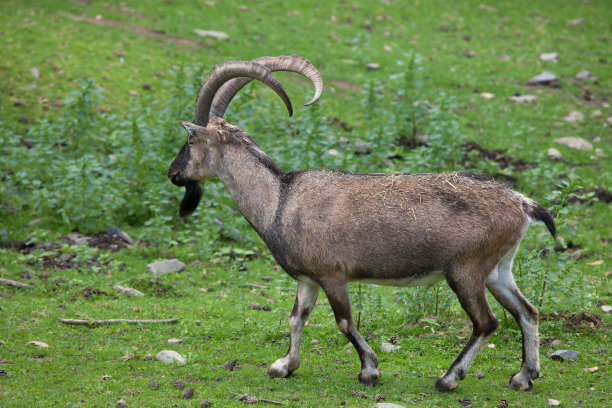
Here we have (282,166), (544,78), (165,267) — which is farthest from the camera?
(544,78)

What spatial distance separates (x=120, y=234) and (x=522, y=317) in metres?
7.56

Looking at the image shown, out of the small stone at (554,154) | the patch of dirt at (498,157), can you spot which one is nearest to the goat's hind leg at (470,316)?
the patch of dirt at (498,157)

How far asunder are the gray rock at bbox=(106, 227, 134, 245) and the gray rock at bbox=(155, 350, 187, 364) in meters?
4.70

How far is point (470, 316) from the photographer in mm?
7184

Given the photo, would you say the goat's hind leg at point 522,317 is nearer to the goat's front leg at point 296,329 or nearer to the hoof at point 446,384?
the hoof at point 446,384

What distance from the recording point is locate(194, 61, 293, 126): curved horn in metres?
Answer: 7.73

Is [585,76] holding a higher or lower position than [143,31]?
lower

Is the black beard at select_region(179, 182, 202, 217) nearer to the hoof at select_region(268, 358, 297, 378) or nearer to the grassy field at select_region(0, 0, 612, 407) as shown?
the grassy field at select_region(0, 0, 612, 407)

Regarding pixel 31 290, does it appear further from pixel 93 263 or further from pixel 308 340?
pixel 308 340

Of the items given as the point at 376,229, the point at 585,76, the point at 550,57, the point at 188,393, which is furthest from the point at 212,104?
the point at 550,57

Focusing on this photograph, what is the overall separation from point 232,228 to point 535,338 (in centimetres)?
637

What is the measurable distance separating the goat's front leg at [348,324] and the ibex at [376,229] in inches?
0.4

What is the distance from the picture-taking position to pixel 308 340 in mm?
9070

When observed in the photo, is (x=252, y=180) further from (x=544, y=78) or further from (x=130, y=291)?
(x=544, y=78)
